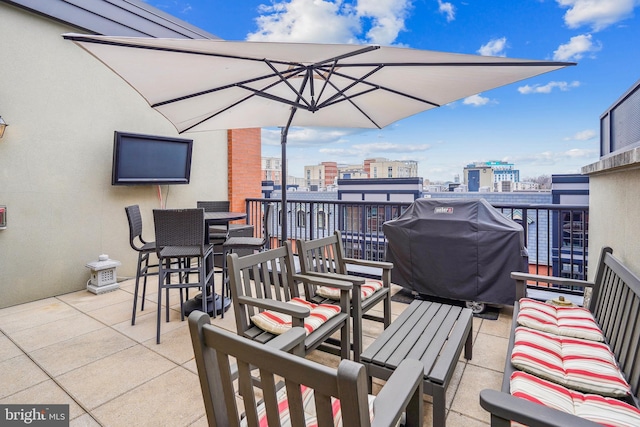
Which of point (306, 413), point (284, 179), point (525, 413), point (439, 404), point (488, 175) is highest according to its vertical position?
point (488, 175)

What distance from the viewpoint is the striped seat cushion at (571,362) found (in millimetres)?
1485

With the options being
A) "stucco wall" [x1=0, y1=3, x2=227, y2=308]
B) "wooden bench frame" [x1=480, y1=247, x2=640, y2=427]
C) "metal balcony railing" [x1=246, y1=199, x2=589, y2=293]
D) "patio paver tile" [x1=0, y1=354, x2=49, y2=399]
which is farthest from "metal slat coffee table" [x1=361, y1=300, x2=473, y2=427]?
"stucco wall" [x1=0, y1=3, x2=227, y2=308]

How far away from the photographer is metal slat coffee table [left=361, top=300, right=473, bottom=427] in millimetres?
1694

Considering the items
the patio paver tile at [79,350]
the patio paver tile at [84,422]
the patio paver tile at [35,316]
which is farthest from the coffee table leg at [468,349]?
the patio paver tile at [35,316]

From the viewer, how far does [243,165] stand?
268 inches

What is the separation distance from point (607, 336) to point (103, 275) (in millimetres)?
5246

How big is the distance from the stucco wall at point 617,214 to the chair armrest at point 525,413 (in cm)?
130

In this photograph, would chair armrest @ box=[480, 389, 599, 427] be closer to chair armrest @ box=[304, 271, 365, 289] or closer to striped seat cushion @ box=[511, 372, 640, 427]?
striped seat cushion @ box=[511, 372, 640, 427]

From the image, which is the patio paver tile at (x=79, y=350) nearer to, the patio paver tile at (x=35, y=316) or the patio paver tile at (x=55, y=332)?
the patio paver tile at (x=55, y=332)

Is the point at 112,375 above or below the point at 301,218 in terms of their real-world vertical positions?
below

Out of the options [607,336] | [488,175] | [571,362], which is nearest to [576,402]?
[571,362]

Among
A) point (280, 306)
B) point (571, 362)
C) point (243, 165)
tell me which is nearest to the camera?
point (571, 362)

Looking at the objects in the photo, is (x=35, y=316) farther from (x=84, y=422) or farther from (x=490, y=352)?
(x=490, y=352)

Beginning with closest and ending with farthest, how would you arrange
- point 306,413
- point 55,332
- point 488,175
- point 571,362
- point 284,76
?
point 306,413 < point 571,362 < point 284,76 < point 55,332 < point 488,175
